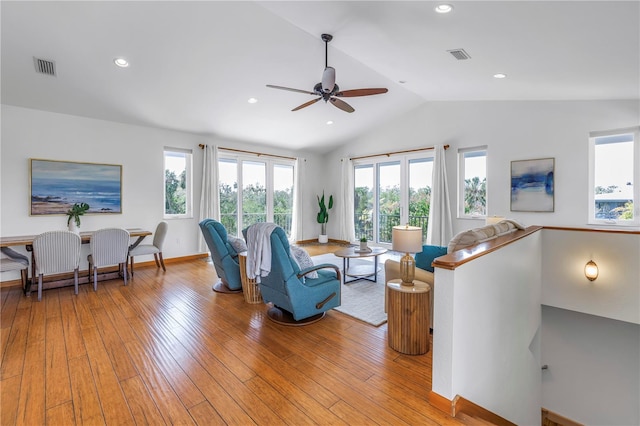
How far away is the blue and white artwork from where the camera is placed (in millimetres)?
4953

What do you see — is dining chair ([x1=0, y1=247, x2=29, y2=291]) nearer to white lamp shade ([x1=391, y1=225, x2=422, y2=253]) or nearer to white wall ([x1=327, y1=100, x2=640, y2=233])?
white lamp shade ([x1=391, y1=225, x2=422, y2=253])

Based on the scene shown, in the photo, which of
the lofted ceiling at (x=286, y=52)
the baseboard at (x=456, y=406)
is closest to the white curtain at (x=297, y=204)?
the lofted ceiling at (x=286, y=52)

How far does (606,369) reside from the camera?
13.5ft

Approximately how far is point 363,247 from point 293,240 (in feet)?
11.9

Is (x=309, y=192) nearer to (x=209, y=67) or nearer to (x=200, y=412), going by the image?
(x=209, y=67)

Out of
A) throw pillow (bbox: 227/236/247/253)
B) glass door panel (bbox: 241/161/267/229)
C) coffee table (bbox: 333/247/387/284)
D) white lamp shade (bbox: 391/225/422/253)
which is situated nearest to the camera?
white lamp shade (bbox: 391/225/422/253)

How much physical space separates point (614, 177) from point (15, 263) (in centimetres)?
876

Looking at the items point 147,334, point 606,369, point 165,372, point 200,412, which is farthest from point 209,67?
point 606,369

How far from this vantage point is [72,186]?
4867mm

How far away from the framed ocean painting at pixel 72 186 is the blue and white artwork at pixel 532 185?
734 centimetres

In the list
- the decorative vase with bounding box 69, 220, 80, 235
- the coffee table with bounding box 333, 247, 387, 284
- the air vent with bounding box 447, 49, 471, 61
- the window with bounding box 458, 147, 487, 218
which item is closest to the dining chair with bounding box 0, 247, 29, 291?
the decorative vase with bounding box 69, 220, 80, 235

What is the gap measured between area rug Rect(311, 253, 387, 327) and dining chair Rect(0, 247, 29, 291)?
424 centimetres

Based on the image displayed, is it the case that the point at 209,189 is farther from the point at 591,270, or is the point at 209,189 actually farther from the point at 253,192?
the point at 591,270

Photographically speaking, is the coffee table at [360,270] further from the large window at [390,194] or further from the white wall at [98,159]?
the white wall at [98,159]
